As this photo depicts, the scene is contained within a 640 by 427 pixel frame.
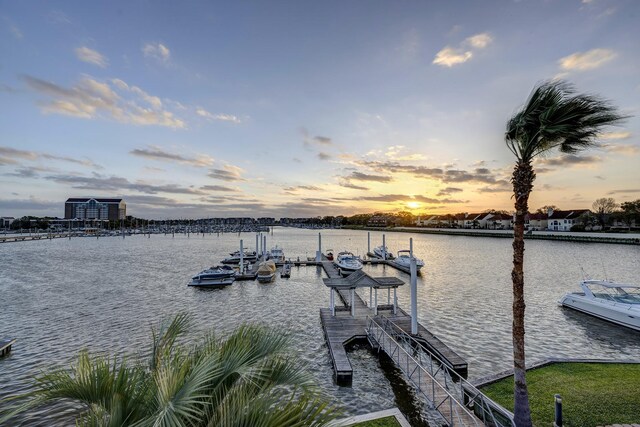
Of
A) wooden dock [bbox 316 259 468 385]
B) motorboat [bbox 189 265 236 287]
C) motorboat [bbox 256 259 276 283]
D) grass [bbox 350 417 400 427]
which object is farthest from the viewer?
motorboat [bbox 256 259 276 283]

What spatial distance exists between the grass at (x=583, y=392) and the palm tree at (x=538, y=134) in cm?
206

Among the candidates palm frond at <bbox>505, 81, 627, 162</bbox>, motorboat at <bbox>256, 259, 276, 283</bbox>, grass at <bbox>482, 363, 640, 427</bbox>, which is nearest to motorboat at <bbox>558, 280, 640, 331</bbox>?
grass at <bbox>482, 363, 640, 427</bbox>

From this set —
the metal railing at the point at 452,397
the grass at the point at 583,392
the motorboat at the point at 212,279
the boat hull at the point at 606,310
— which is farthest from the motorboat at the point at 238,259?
the grass at the point at 583,392

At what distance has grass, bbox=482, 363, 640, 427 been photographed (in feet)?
28.7

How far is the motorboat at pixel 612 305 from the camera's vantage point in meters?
18.9

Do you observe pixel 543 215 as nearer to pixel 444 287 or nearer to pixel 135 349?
pixel 444 287

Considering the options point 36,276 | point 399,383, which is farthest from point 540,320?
point 36,276

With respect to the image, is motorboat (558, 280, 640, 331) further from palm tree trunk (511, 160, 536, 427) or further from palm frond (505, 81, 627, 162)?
palm frond (505, 81, 627, 162)

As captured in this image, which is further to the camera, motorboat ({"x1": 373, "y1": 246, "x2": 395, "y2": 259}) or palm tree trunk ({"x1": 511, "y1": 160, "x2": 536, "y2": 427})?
motorboat ({"x1": 373, "y1": 246, "x2": 395, "y2": 259})

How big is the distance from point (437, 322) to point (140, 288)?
2866cm

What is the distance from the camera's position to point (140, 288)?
33.1m

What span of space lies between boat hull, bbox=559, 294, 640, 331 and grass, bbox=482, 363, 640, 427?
8.83 m

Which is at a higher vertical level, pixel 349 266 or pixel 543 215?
pixel 543 215

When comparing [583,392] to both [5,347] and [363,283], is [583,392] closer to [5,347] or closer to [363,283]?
[363,283]
